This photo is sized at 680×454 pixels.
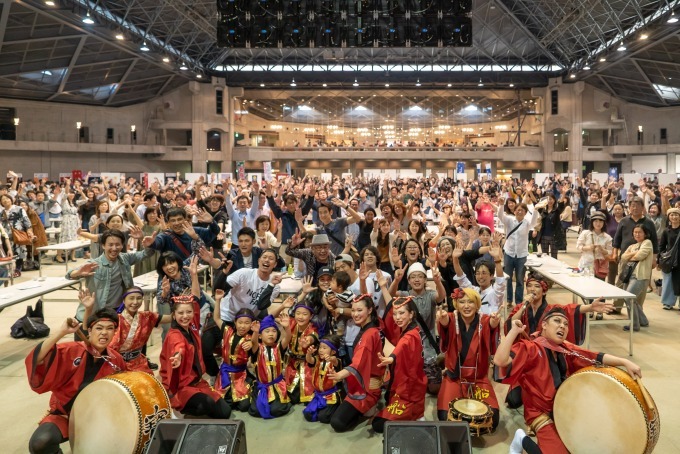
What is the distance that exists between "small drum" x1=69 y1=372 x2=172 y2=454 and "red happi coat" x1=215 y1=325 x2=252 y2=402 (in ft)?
3.80

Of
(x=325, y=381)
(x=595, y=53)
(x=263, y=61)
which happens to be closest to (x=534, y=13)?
(x=595, y=53)

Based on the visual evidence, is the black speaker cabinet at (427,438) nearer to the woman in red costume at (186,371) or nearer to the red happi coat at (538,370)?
the red happi coat at (538,370)

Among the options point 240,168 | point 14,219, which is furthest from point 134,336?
point 240,168

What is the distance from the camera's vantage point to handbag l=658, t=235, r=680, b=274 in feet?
23.1

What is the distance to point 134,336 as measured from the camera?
13.5 ft

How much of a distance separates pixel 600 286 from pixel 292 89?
1259 inches

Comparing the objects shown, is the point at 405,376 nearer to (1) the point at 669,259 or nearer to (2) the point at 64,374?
(2) the point at 64,374

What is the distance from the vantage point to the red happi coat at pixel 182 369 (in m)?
4.09

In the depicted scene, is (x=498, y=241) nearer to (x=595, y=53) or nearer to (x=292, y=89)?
(x=595, y=53)

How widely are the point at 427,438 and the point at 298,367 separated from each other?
1973mm

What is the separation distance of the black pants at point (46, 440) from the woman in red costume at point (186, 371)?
81cm

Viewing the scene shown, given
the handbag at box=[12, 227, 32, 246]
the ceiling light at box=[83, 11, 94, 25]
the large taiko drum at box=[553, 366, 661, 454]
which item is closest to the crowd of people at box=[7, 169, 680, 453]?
the large taiko drum at box=[553, 366, 661, 454]

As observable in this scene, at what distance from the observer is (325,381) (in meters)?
4.40

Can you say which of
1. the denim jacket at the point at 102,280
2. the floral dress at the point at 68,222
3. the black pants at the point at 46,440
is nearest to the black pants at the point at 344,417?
the black pants at the point at 46,440
